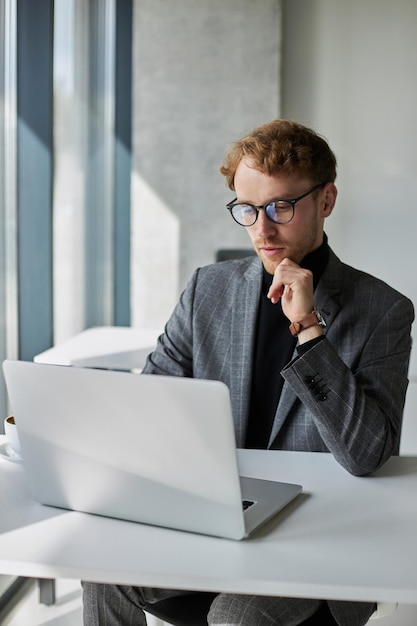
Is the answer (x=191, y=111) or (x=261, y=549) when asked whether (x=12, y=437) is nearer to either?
(x=261, y=549)

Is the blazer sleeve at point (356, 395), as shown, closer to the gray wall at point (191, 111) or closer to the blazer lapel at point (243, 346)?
the blazer lapel at point (243, 346)

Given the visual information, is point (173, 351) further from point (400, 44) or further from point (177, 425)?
point (400, 44)

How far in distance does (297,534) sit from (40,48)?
2.78m

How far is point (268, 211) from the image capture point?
6.46ft

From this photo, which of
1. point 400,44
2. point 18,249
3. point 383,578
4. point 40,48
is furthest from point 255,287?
point 400,44

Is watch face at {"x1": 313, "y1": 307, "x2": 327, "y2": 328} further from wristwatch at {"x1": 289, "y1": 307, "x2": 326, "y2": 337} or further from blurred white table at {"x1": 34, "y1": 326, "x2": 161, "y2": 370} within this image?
blurred white table at {"x1": 34, "y1": 326, "x2": 161, "y2": 370}

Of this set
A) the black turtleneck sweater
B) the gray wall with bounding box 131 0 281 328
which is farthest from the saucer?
the gray wall with bounding box 131 0 281 328

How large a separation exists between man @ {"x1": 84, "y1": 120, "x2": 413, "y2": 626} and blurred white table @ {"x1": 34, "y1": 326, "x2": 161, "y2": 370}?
0.96m

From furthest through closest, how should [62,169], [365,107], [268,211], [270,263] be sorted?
[365,107] → [62,169] → [270,263] → [268,211]

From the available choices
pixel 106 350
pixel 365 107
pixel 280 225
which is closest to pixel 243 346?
pixel 280 225

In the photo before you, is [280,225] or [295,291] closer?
[295,291]

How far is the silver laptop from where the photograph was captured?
51.0 inches

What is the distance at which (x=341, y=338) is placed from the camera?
1.97m

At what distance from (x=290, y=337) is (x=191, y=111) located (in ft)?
10.5
